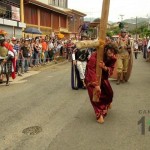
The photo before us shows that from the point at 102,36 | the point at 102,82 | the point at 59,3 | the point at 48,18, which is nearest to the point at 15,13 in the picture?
the point at 48,18

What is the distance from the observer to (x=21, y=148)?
521cm

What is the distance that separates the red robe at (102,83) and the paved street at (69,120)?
0.26 meters

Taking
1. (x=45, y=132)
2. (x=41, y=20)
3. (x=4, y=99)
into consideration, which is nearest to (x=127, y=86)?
(x=4, y=99)

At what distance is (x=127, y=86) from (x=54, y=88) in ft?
7.76

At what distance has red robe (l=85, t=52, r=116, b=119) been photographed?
256 inches

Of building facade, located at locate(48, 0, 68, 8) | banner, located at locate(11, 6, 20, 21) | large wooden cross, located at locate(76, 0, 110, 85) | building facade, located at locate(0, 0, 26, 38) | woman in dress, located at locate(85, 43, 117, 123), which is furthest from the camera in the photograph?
building facade, located at locate(48, 0, 68, 8)

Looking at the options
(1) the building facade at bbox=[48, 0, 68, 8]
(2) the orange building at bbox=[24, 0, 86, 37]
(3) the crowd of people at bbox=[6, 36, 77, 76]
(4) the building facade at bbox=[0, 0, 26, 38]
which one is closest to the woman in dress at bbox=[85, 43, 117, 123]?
(3) the crowd of people at bbox=[6, 36, 77, 76]

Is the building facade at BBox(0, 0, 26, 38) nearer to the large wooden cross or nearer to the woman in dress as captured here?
the woman in dress

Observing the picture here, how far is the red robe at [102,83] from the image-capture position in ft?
21.4

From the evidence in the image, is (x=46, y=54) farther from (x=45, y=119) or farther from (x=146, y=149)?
(x=146, y=149)

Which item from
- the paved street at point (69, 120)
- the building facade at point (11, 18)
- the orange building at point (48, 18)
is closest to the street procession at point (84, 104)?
the paved street at point (69, 120)

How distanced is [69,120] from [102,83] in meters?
0.99

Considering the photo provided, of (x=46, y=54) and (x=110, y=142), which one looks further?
(x=46, y=54)

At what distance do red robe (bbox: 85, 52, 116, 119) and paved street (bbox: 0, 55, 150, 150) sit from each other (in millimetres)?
259
